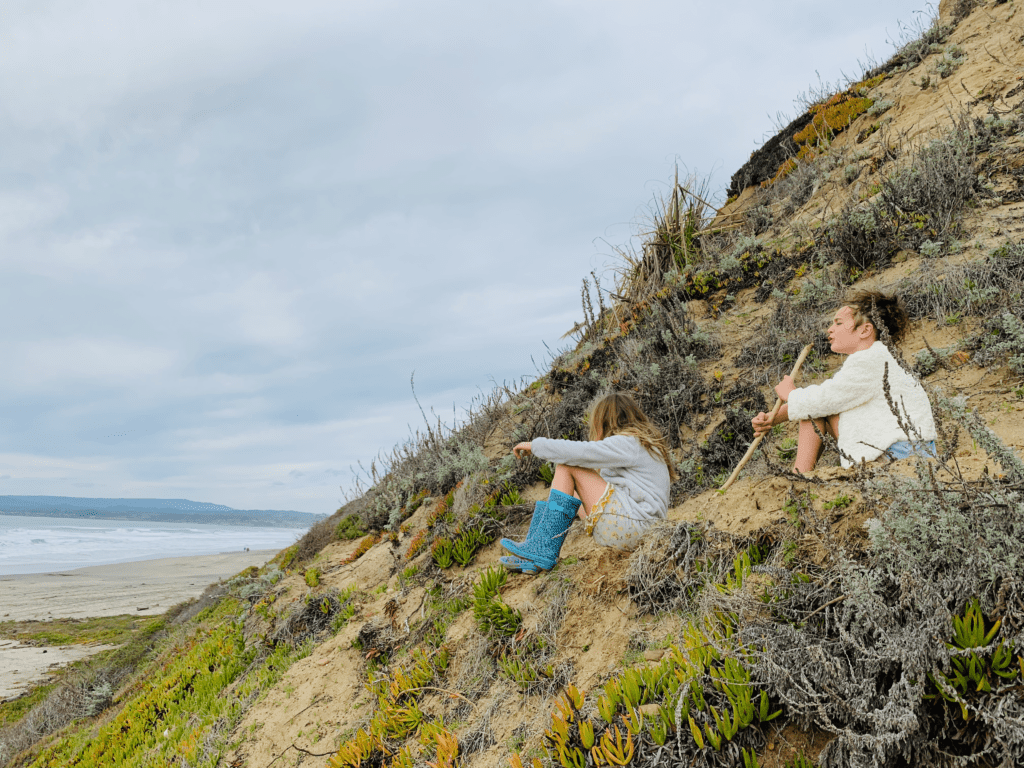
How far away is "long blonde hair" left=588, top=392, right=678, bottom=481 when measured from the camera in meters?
4.12

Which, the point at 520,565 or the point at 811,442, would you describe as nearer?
the point at 811,442

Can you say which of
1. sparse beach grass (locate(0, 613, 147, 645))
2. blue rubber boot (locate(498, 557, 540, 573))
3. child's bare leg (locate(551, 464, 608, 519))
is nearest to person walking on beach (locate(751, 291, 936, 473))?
child's bare leg (locate(551, 464, 608, 519))

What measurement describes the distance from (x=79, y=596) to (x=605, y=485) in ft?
86.4

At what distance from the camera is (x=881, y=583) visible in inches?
86.2

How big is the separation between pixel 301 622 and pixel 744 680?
5260 mm

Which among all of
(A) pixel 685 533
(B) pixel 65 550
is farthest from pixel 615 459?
(B) pixel 65 550

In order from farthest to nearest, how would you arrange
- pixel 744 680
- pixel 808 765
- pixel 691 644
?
pixel 691 644 < pixel 744 680 < pixel 808 765

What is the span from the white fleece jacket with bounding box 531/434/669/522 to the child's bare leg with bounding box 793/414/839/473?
898mm

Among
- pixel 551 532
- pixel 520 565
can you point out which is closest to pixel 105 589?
pixel 520 565

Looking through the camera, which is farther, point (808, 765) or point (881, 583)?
point (881, 583)

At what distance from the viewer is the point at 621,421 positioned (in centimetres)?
418

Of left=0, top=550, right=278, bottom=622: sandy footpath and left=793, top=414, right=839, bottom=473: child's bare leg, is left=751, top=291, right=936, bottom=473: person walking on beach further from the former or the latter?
left=0, top=550, right=278, bottom=622: sandy footpath

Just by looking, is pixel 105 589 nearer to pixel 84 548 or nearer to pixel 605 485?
pixel 84 548

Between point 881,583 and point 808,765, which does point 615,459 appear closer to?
point 881,583
